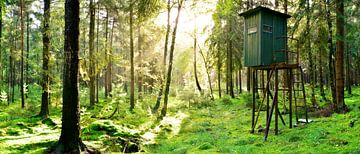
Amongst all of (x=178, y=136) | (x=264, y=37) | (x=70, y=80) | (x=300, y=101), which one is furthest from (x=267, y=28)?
(x=70, y=80)

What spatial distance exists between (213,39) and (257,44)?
20882mm

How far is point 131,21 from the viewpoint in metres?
19.7

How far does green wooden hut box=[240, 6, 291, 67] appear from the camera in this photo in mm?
13820

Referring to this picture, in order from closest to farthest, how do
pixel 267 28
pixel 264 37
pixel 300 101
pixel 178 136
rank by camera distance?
pixel 264 37 → pixel 267 28 → pixel 178 136 → pixel 300 101

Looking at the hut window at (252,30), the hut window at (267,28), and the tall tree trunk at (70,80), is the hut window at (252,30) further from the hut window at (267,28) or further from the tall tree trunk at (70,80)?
the tall tree trunk at (70,80)

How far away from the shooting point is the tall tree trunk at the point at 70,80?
955 centimetres

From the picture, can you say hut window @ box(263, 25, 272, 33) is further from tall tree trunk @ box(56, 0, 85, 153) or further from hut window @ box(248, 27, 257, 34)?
tall tree trunk @ box(56, 0, 85, 153)

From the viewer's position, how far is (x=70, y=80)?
960 cm

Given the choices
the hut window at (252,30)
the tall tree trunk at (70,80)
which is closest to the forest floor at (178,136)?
the tall tree trunk at (70,80)

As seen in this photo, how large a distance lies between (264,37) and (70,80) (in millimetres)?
8963

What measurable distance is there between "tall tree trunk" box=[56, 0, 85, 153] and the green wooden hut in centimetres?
826

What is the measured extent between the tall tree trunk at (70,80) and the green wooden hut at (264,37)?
8.26 metres

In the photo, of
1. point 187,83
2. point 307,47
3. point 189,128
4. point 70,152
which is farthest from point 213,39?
point 70,152

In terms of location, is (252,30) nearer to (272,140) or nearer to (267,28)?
(267,28)
